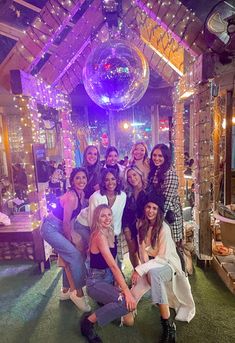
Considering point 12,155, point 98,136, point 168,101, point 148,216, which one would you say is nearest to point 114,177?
point 148,216

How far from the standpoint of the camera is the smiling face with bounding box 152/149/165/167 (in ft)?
11.1

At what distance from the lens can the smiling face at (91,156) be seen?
396 centimetres

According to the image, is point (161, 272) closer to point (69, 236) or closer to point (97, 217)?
point (97, 217)

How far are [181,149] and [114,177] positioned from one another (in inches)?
130

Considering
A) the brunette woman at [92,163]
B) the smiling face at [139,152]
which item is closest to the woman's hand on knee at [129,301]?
the brunette woman at [92,163]

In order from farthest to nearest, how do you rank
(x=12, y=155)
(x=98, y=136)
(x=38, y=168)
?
1. (x=98, y=136)
2. (x=12, y=155)
3. (x=38, y=168)

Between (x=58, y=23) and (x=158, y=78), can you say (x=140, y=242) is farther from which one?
(x=158, y=78)

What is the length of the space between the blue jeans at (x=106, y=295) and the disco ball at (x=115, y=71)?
7.59 feet

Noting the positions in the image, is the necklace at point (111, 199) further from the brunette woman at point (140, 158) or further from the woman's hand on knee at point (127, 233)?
the brunette woman at point (140, 158)

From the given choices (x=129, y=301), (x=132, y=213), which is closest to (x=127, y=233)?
Answer: (x=132, y=213)

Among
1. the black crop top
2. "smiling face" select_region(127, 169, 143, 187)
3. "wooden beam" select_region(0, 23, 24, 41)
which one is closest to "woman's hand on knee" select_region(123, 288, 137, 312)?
the black crop top

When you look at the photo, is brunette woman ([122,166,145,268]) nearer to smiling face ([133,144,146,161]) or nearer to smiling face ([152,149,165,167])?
smiling face ([152,149,165,167])

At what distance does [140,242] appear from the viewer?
2.80 metres

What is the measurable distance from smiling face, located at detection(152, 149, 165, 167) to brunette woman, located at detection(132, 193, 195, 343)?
0.68 meters
